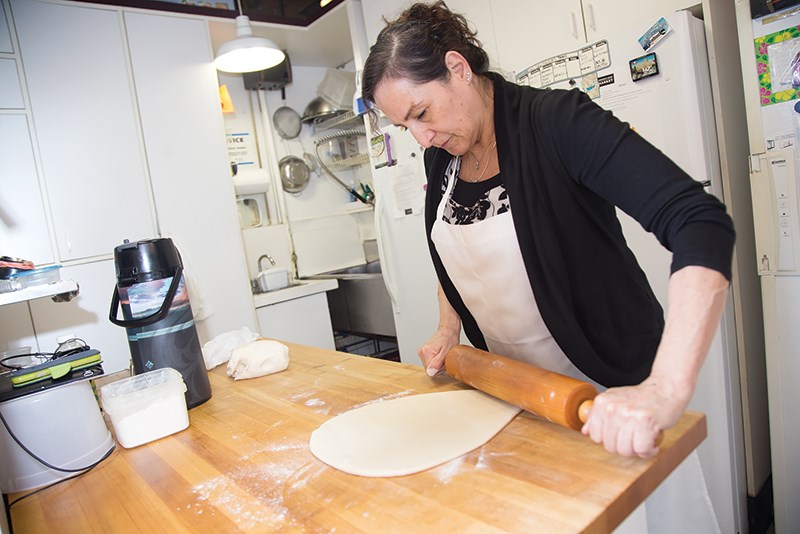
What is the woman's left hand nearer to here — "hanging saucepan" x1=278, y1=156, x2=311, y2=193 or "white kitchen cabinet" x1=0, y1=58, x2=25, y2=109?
"white kitchen cabinet" x1=0, y1=58, x2=25, y2=109

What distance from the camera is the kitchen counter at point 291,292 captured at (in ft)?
9.55

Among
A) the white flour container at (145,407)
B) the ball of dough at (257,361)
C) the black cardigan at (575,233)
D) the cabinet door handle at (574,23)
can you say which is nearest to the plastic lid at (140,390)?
the white flour container at (145,407)

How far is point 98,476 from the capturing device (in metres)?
0.94

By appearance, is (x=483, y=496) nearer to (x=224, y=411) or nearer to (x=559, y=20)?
(x=224, y=411)

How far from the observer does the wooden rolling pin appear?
734 millimetres

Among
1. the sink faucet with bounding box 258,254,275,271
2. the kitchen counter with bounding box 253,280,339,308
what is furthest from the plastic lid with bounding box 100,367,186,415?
the sink faucet with bounding box 258,254,275,271

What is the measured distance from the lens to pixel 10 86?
2.28 metres

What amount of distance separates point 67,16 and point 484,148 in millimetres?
2298

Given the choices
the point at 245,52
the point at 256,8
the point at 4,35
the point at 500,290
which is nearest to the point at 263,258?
the point at 245,52

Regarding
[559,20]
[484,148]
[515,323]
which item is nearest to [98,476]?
[515,323]

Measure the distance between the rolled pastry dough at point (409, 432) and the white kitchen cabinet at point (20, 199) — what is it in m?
2.03

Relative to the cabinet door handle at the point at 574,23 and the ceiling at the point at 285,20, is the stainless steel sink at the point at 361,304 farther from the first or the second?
the cabinet door handle at the point at 574,23

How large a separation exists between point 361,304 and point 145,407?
2378 mm

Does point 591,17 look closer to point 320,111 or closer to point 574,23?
point 574,23
